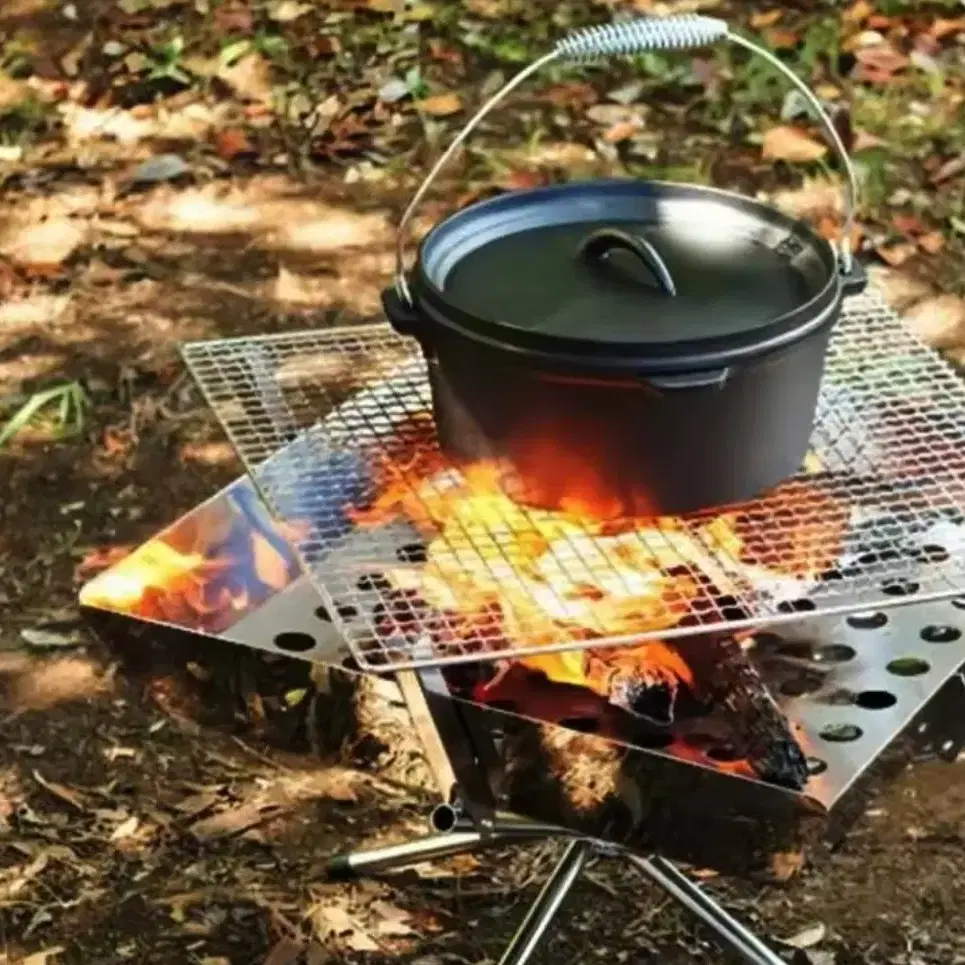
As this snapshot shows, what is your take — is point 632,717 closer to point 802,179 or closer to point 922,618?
point 922,618

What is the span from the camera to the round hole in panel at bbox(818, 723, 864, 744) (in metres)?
1.49

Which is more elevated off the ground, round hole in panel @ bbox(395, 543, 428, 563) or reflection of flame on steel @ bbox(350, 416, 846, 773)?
reflection of flame on steel @ bbox(350, 416, 846, 773)

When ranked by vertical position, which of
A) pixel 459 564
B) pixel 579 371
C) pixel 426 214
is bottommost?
pixel 426 214

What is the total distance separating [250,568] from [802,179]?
A: 7.58 feet

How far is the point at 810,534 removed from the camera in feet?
5.14

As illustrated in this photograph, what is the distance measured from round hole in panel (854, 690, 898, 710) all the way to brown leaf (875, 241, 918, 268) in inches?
78.2

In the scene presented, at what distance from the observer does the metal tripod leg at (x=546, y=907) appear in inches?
69.7

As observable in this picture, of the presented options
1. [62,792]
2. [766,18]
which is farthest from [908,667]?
[766,18]

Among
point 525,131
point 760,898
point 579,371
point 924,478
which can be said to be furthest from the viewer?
point 525,131

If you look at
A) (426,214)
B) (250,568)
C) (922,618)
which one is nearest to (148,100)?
(426,214)

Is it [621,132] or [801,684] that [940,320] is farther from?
[801,684]

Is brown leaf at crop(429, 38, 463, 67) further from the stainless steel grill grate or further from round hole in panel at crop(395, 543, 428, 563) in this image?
round hole in panel at crop(395, 543, 428, 563)

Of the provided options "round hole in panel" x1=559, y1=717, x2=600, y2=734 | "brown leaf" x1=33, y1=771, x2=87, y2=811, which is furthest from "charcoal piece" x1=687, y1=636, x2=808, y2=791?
"brown leaf" x1=33, y1=771, x2=87, y2=811

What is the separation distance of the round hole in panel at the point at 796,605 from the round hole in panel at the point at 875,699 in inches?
4.8
